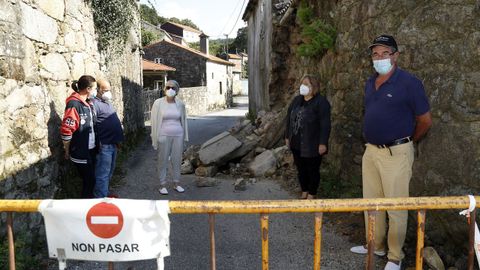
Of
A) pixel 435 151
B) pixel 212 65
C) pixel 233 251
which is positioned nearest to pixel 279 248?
pixel 233 251

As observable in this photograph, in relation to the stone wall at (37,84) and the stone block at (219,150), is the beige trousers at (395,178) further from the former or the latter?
the stone block at (219,150)

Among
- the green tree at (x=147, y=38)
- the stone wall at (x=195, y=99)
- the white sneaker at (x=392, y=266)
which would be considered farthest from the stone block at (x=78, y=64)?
the green tree at (x=147, y=38)

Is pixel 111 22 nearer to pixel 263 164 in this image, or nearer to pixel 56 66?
pixel 56 66

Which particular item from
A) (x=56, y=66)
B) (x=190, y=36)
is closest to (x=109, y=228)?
(x=56, y=66)

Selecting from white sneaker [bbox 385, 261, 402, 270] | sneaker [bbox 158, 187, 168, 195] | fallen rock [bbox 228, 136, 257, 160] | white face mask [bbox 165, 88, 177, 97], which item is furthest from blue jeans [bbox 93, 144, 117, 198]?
white sneaker [bbox 385, 261, 402, 270]

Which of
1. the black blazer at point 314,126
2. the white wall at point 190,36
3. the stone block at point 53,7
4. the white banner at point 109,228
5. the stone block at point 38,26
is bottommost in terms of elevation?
the white banner at point 109,228

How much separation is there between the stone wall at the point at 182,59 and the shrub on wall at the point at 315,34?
25110mm

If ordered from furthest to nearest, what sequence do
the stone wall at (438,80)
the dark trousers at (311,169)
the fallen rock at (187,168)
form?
the fallen rock at (187,168)
the dark trousers at (311,169)
the stone wall at (438,80)

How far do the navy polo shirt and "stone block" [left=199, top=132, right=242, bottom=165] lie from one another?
4.20 metres

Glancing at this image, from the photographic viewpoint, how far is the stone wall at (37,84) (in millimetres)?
3408

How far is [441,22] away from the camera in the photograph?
3.34 m

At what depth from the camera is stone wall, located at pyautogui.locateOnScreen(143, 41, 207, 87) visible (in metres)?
31.0

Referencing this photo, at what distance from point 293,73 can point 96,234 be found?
319 inches

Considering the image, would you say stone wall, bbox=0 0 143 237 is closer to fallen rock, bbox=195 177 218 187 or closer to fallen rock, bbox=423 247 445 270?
fallen rock, bbox=195 177 218 187
